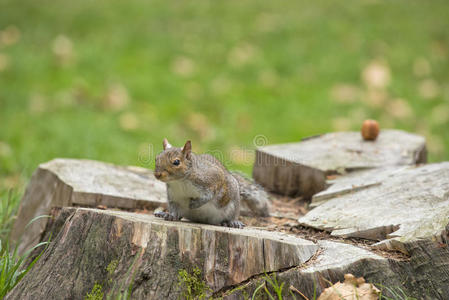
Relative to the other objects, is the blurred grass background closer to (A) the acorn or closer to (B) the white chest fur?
(A) the acorn

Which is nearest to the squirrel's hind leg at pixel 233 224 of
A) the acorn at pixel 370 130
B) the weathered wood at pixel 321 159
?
the weathered wood at pixel 321 159

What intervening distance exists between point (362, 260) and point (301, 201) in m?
1.33

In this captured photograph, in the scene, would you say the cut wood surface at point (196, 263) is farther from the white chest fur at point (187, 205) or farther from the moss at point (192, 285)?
the white chest fur at point (187, 205)

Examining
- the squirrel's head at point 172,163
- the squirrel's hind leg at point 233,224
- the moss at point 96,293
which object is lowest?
the moss at point 96,293

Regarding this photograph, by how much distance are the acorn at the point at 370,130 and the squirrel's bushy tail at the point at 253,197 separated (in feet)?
3.45

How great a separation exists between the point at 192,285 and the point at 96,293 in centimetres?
35

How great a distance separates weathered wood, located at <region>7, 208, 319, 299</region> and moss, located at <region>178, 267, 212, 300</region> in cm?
2

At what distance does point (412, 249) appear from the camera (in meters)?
2.14

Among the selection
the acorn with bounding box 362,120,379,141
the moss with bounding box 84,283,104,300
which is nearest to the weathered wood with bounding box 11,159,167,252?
the moss with bounding box 84,283,104,300

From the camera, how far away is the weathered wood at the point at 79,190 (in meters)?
2.84

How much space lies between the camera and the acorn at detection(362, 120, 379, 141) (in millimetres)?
3637

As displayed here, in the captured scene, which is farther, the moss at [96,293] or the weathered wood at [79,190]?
the weathered wood at [79,190]

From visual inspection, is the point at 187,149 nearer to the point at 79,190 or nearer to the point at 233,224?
the point at 233,224

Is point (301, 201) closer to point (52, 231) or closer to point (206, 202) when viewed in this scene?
point (206, 202)
